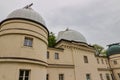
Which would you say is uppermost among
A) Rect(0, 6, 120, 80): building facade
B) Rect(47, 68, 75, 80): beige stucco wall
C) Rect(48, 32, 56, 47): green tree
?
Rect(48, 32, 56, 47): green tree

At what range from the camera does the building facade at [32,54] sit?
891cm

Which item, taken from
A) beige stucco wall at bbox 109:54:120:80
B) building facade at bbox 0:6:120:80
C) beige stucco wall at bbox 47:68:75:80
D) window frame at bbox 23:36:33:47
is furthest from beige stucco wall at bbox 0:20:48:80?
beige stucco wall at bbox 109:54:120:80

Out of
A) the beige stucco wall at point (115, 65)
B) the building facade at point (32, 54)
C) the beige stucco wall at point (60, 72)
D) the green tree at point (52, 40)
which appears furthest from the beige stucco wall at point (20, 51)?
the beige stucco wall at point (115, 65)

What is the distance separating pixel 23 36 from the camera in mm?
10039

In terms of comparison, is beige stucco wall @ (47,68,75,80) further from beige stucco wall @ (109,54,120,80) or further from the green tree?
beige stucco wall @ (109,54,120,80)

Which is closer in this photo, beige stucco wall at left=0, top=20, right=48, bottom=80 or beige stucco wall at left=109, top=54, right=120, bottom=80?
beige stucco wall at left=0, top=20, right=48, bottom=80

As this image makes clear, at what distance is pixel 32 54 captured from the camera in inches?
392

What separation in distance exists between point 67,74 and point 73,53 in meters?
3.68

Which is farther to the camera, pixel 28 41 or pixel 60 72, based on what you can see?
pixel 60 72

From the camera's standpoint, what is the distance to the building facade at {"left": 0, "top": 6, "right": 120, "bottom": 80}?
8906 mm

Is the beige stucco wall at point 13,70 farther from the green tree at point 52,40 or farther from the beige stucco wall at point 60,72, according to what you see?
the green tree at point 52,40

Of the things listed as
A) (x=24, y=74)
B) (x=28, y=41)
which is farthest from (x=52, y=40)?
(x=24, y=74)

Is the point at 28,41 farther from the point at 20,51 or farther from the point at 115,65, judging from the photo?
the point at 115,65

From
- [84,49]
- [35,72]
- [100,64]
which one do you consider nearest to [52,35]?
[84,49]
